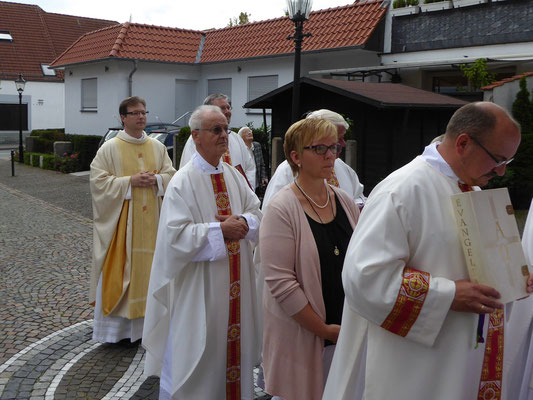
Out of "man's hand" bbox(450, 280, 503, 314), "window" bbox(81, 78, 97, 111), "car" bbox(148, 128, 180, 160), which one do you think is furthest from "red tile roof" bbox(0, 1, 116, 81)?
"man's hand" bbox(450, 280, 503, 314)

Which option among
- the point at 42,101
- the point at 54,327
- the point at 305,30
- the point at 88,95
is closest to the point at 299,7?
the point at 54,327

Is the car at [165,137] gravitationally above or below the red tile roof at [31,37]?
below

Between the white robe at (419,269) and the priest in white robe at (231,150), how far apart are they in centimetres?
345

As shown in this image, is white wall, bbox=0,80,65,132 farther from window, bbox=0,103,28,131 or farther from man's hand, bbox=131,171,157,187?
man's hand, bbox=131,171,157,187

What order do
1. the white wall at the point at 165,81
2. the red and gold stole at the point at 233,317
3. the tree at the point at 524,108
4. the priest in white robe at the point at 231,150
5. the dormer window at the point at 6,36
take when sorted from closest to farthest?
the red and gold stole at the point at 233,317, the priest in white robe at the point at 231,150, the tree at the point at 524,108, the white wall at the point at 165,81, the dormer window at the point at 6,36

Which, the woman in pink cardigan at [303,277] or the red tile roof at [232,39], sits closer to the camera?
the woman in pink cardigan at [303,277]

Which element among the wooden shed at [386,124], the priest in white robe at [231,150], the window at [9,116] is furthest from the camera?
the window at [9,116]

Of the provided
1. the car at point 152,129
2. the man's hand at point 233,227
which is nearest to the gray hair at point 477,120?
the man's hand at point 233,227

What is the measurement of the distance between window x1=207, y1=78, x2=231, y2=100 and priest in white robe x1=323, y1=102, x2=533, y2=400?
18476 mm

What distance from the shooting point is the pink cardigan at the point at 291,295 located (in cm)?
310

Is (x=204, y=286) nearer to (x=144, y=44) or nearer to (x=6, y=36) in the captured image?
(x=144, y=44)

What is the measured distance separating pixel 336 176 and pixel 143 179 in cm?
172

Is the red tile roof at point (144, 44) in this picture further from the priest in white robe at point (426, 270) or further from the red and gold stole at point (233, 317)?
the priest in white robe at point (426, 270)

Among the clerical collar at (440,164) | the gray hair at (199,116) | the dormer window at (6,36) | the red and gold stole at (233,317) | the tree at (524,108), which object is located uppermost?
the dormer window at (6,36)
